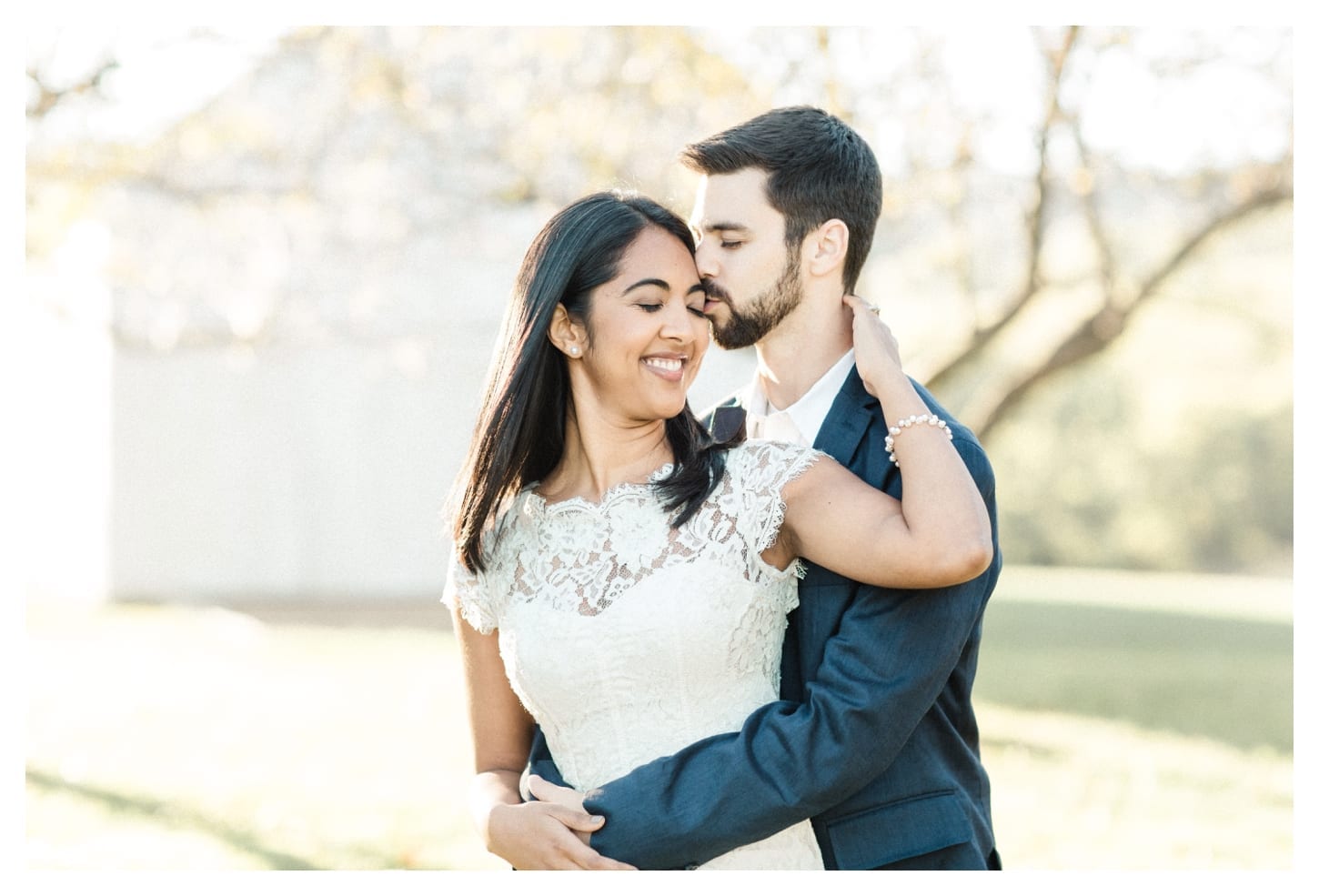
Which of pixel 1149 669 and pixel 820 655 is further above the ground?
pixel 820 655

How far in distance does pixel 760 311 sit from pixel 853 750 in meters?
1.07

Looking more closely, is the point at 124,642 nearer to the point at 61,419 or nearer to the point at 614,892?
the point at 61,419

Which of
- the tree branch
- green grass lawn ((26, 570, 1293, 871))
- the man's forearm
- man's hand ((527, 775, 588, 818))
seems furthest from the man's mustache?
the tree branch

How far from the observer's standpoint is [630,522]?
317 centimetres

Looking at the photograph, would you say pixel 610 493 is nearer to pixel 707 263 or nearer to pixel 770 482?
pixel 770 482

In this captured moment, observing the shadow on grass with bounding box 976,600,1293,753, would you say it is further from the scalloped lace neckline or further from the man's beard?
the scalloped lace neckline

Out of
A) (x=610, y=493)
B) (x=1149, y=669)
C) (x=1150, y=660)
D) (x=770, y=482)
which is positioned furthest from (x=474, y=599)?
(x=1150, y=660)

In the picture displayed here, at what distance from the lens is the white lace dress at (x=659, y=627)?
305 centimetres

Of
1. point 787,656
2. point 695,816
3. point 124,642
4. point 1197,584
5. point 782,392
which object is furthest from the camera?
point 1197,584

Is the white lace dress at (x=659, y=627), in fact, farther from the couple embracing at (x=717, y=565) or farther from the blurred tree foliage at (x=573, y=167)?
the blurred tree foliage at (x=573, y=167)

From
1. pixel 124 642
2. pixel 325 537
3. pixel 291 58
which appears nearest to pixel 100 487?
pixel 325 537

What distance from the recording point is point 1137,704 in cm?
1178

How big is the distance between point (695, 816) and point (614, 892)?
255 millimetres

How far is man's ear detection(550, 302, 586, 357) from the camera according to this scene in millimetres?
3207
